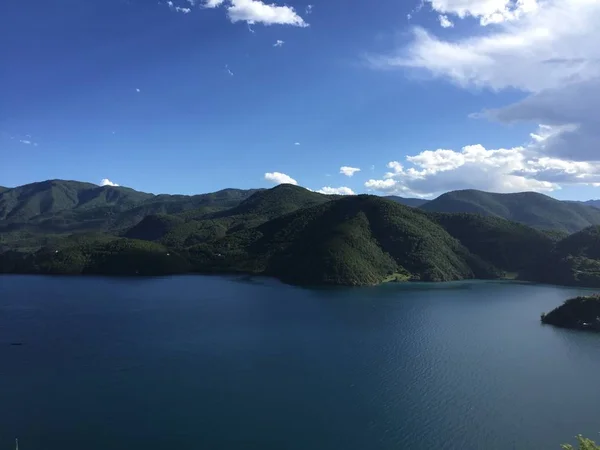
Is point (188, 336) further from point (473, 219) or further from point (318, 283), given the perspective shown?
point (473, 219)

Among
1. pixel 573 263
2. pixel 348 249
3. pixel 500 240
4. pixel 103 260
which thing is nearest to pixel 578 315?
pixel 348 249

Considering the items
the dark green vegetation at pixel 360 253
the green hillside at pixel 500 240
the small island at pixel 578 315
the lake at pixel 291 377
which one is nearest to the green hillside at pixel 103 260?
the dark green vegetation at pixel 360 253

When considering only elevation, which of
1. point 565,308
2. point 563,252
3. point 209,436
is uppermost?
point 563,252

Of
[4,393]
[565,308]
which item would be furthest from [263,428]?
[565,308]

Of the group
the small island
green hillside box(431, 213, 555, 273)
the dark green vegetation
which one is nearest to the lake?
the small island

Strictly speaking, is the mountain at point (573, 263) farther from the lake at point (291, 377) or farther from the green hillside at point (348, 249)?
the lake at point (291, 377)

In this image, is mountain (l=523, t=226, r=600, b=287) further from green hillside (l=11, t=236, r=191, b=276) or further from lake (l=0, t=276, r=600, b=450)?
green hillside (l=11, t=236, r=191, b=276)
